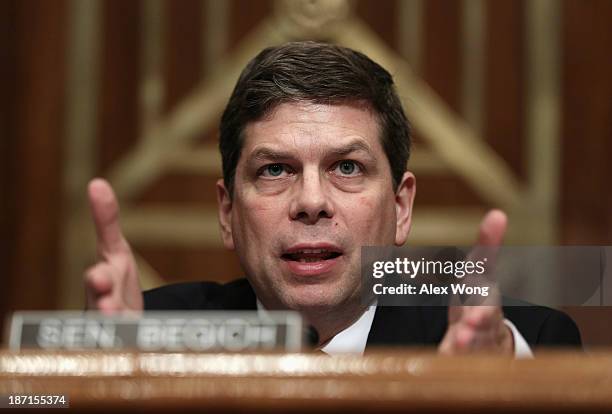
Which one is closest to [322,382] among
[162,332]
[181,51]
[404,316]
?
[162,332]

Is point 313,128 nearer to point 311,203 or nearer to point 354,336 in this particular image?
point 311,203

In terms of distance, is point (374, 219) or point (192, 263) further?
point (192, 263)

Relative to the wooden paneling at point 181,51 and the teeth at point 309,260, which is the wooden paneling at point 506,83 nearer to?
the wooden paneling at point 181,51

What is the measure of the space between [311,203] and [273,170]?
0.38 ft

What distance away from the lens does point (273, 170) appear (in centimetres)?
132

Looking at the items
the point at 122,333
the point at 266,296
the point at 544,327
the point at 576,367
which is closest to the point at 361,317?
the point at 266,296

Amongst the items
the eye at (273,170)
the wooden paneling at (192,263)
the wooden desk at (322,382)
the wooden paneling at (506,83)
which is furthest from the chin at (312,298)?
the wooden paneling at (506,83)

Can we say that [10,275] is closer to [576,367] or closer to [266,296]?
[266,296]

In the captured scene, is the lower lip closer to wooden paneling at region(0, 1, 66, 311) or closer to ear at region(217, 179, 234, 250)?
ear at region(217, 179, 234, 250)

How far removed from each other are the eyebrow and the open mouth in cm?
14

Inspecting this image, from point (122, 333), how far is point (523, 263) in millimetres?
492

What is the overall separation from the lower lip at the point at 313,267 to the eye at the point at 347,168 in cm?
14

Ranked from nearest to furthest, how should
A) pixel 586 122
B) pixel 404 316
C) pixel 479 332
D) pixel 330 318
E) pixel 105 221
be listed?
pixel 479 332 → pixel 105 221 → pixel 404 316 → pixel 330 318 → pixel 586 122

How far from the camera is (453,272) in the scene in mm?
972
